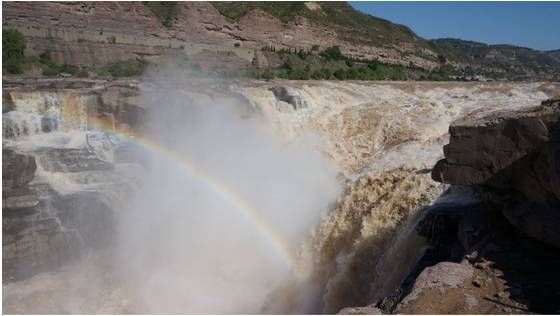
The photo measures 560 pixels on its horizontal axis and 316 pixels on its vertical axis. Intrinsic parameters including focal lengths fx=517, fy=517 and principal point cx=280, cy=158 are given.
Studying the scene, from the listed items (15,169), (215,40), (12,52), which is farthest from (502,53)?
(15,169)

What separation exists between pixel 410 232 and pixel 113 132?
8.53 meters

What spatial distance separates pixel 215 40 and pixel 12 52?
2042 centimetres

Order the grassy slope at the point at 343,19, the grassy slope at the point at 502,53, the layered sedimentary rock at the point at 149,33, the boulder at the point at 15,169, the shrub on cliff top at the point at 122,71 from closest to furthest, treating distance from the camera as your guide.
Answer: the boulder at the point at 15,169 < the shrub on cliff top at the point at 122,71 < the layered sedimentary rock at the point at 149,33 < the grassy slope at the point at 343,19 < the grassy slope at the point at 502,53

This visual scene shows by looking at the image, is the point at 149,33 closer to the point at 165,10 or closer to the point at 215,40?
the point at 165,10

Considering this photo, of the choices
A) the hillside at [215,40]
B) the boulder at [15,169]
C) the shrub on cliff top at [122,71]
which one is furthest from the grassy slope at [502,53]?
the boulder at [15,169]

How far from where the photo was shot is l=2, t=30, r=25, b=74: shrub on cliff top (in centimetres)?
2267

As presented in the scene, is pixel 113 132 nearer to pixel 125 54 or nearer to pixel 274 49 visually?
pixel 125 54

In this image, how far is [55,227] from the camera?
11.5 m

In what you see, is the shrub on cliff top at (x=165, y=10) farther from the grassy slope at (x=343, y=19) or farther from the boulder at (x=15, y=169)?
the boulder at (x=15, y=169)

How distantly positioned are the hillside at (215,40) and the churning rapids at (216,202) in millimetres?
12498

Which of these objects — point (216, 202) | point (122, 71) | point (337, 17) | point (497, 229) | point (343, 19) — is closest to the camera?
point (497, 229)

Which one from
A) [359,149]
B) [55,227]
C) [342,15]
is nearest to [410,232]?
[359,149]

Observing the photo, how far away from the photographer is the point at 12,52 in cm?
2481

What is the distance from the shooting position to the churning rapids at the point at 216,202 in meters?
9.08
